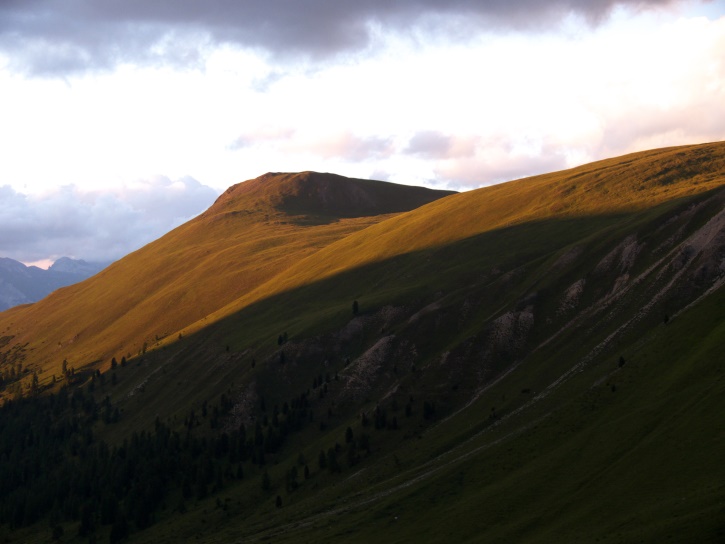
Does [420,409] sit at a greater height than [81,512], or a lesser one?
greater

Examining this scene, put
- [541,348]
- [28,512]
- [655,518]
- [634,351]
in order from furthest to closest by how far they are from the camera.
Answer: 1. [28,512]
2. [541,348]
3. [634,351]
4. [655,518]

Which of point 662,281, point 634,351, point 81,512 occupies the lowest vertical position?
point 81,512

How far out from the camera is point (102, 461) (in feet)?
624

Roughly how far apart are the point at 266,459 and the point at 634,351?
84.8 meters

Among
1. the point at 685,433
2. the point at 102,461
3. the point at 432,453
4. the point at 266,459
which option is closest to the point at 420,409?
the point at 432,453

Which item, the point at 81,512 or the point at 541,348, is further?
the point at 81,512

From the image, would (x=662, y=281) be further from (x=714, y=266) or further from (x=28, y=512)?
(x=28, y=512)

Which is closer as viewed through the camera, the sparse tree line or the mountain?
the mountain

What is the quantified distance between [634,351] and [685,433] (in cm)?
3330

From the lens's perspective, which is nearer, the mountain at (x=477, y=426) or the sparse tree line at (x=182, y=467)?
the mountain at (x=477, y=426)

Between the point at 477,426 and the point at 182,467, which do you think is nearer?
the point at 477,426

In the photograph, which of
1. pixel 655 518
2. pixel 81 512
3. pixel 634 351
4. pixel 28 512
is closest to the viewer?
pixel 655 518

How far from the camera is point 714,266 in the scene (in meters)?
126

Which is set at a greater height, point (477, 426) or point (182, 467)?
point (477, 426)
